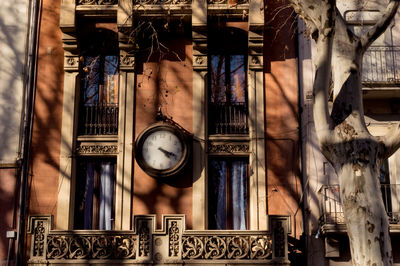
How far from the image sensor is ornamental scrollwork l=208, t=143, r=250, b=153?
18.0 meters

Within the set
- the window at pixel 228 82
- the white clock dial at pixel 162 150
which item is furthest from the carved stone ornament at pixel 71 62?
the window at pixel 228 82

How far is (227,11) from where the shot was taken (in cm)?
1842

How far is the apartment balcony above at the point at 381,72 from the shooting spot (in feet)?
A: 56.9

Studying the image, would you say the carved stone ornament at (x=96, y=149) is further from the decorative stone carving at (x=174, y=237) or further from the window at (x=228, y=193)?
the decorative stone carving at (x=174, y=237)

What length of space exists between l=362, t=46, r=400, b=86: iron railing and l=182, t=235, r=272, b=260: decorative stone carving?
17.5ft

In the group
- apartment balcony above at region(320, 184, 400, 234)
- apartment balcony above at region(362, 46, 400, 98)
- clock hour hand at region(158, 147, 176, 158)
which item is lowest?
apartment balcony above at region(320, 184, 400, 234)

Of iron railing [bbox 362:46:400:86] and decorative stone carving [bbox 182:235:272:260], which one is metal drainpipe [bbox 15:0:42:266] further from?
iron railing [bbox 362:46:400:86]

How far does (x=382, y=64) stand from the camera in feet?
59.2

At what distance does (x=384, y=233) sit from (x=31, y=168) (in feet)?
33.3

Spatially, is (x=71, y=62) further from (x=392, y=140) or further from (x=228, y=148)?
(x=392, y=140)

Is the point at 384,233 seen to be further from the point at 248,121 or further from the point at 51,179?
the point at 51,179

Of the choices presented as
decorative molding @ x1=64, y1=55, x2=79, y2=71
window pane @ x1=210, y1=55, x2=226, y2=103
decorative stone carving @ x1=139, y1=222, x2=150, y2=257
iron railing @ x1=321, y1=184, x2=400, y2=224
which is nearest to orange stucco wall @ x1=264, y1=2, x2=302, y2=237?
iron railing @ x1=321, y1=184, x2=400, y2=224

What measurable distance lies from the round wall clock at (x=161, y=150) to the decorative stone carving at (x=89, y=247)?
224 centimetres

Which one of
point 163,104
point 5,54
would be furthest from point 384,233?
point 5,54
